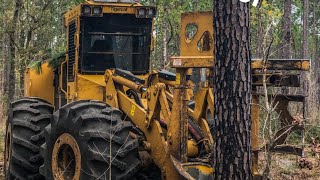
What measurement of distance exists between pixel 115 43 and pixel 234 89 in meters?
4.05

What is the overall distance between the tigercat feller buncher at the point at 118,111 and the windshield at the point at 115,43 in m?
0.02

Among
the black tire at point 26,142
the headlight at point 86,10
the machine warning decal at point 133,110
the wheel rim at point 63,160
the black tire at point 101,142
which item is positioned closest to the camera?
the black tire at point 101,142

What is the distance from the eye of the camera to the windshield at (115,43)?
27.3ft

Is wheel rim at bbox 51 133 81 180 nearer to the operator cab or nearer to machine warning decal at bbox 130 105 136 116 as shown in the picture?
machine warning decal at bbox 130 105 136 116

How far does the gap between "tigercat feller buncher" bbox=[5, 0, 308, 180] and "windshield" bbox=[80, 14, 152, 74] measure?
0.6 inches

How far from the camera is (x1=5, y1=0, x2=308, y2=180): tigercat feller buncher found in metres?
6.04

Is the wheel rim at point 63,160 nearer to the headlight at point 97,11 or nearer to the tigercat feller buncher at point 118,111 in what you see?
the tigercat feller buncher at point 118,111

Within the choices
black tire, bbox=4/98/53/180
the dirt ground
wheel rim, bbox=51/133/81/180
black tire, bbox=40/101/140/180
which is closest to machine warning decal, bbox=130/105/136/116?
black tire, bbox=40/101/140/180

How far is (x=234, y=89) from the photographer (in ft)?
15.4

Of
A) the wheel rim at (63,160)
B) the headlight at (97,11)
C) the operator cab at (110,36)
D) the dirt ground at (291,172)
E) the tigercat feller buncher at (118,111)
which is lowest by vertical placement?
the dirt ground at (291,172)

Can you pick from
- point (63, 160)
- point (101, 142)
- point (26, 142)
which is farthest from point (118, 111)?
point (26, 142)

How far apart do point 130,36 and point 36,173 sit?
2.65m

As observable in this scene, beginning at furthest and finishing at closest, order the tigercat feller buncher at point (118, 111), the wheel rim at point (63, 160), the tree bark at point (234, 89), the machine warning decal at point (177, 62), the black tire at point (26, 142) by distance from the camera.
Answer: the black tire at point (26, 142) < the wheel rim at point (63, 160) < the tigercat feller buncher at point (118, 111) < the machine warning decal at point (177, 62) < the tree bark at point (234, 89)

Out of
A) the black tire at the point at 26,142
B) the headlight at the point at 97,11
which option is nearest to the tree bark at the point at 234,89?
the headlight at the point at 97,11
